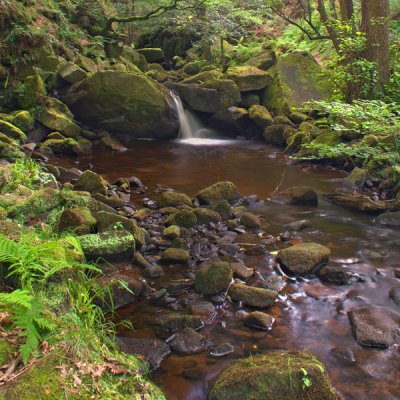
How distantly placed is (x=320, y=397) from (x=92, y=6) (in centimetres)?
1905

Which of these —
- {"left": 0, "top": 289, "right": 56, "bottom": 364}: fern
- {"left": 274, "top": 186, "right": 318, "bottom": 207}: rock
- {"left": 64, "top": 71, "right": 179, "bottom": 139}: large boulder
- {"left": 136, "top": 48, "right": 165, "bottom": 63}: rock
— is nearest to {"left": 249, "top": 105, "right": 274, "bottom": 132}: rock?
{"left": 64, "top": 71, "right": 179, "bottom": 139}: large boulder

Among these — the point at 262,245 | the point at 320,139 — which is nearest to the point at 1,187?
the point at 262,245

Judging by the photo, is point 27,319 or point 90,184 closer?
point 27,319

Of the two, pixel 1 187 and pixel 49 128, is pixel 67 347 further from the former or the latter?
pixel 49 128

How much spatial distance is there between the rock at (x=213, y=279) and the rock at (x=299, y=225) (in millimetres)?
2278

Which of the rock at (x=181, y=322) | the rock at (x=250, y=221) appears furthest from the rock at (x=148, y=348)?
the rock at (x=250, y=221)

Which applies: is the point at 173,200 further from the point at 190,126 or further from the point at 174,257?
the point at 190,126

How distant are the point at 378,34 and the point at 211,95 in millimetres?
5829

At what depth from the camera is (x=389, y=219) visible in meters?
6.97

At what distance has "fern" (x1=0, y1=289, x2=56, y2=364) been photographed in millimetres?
2213

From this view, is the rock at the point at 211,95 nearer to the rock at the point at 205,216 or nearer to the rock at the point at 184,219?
the rock at the point at 205,216

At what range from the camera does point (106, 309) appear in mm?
4156

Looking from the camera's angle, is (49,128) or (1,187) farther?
(49,128)

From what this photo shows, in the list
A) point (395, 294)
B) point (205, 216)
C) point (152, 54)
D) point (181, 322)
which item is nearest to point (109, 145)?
point (205, 216)
